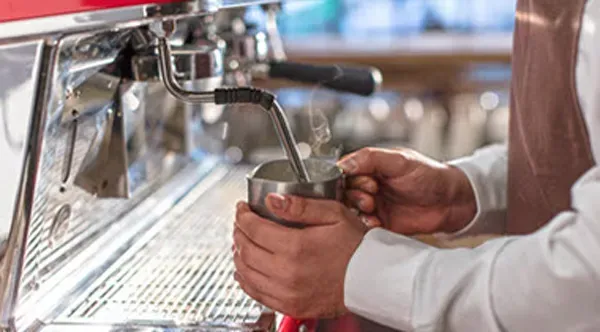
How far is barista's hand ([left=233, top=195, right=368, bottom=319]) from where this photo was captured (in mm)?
817

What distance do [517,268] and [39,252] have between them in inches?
19.4

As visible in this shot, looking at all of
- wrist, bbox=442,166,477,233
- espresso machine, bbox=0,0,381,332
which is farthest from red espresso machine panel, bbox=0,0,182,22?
wrist, bbox=442,166,477,233

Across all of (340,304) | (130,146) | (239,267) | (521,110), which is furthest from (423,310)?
(130,146)

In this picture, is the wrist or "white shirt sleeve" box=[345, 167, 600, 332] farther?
the wrist

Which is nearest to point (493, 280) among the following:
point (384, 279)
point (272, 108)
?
point (384, 279)

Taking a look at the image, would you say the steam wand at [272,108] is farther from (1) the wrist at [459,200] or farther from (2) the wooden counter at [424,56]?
(2) the wooden counter at [424,56]

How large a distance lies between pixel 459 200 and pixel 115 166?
44 centimetres

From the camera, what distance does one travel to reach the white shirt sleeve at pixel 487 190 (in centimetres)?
116

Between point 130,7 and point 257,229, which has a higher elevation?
point 130,7

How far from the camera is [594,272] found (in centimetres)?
69

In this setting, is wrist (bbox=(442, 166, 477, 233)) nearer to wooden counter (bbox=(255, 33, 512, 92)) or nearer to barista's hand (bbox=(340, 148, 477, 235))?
barista's hand (bbox=(340, 148, 477, 235))

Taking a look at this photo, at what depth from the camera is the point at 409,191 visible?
3.63 feet

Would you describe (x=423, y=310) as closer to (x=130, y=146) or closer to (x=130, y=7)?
(x=130, y=7)

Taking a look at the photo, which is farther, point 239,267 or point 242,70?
point 242,70
